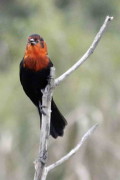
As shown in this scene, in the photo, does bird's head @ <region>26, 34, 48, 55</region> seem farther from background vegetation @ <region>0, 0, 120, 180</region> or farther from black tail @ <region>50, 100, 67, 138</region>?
background vegetation @ <region>0, 0, 120, 180</region>

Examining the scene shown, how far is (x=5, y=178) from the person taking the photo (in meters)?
7.13

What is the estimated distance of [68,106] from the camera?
7539 mm

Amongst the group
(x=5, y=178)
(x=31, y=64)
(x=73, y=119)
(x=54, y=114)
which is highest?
(x=31, y=64)

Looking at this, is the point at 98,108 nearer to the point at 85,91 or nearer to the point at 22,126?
the point at 85,91

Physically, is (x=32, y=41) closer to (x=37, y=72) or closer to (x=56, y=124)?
(x=37, y=72)

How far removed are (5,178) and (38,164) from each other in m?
2.43

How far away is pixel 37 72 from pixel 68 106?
214cm

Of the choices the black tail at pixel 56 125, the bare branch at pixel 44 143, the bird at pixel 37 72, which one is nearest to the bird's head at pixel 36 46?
the bird at pixel 37 72

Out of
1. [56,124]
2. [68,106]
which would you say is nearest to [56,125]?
[56,124]

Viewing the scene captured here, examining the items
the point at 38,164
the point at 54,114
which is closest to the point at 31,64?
the point at 54,114

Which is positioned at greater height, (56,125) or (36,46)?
(36,46)

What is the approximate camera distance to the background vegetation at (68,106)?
7105mm

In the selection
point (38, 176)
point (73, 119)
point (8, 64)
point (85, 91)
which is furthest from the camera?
point (8, 64)

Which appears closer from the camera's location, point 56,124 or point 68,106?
point 56,124
